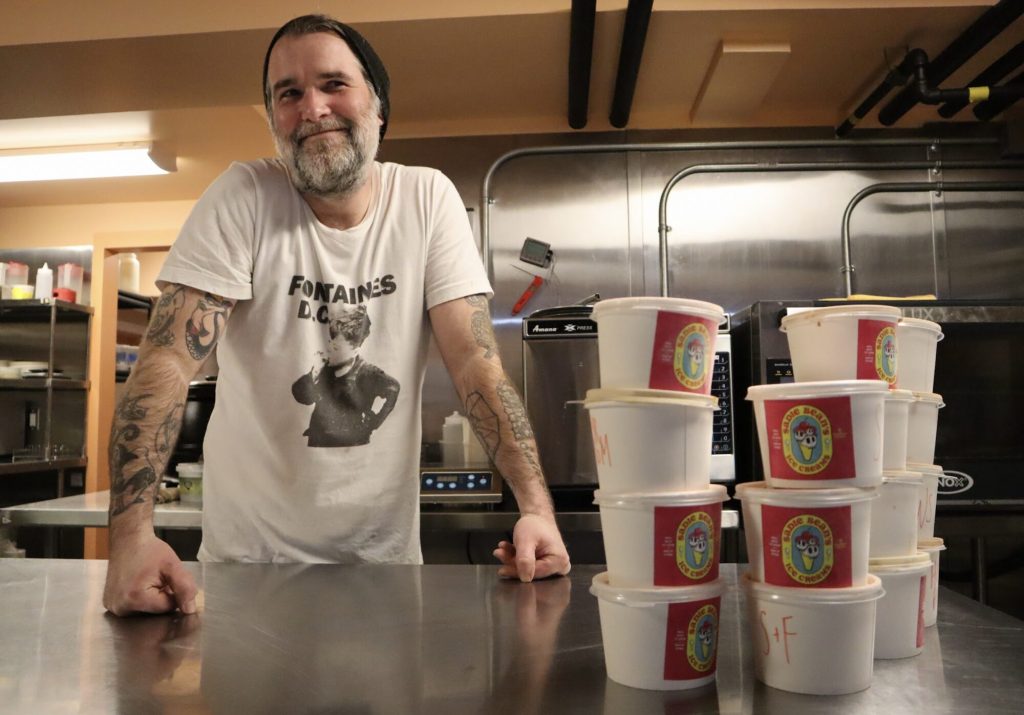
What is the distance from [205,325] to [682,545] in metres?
0.92

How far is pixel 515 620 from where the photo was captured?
84 cm

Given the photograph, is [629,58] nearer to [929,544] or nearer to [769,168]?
[769,168]

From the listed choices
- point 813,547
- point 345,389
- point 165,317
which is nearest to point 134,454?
point 165,317

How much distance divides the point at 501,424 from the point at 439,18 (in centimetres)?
176

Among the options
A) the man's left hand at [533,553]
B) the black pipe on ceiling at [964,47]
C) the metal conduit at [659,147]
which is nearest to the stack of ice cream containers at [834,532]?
Result: the man's left hand at [533,553]

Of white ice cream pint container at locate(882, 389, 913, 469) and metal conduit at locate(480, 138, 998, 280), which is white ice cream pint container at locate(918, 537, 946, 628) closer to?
white ice cream pint container at locate(882, 389, 913, 469)

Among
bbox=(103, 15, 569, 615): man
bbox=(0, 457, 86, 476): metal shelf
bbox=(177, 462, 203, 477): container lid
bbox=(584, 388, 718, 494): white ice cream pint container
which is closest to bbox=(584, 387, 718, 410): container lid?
bbox=(584, 388, 718, 494): white ice cream pint container

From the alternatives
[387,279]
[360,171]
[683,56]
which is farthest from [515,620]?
[683,56]

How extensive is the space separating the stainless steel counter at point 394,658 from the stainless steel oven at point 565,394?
1655 millimetres

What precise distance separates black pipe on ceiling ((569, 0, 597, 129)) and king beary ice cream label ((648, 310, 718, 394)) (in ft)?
6.38

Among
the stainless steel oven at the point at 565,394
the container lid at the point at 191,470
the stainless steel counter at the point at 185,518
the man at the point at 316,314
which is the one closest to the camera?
the man at the point at 316,314

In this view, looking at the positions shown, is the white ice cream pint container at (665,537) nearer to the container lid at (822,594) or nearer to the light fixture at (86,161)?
the container lid at (822,594)

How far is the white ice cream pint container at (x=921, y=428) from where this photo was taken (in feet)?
2.69

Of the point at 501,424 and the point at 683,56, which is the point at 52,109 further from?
the point at 501,424
